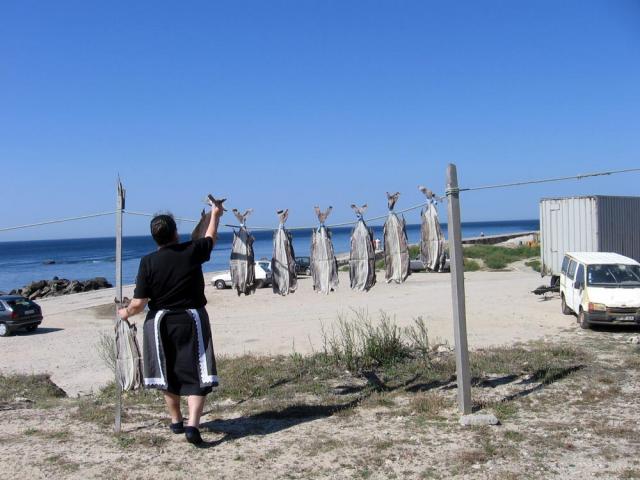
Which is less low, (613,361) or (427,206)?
(427,206)

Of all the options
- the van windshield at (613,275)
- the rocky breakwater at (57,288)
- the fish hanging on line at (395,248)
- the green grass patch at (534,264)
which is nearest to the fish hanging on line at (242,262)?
the fish hanging on line at (395,248)

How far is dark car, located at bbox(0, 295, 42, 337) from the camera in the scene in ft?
70.1

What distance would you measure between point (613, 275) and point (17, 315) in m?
19.4

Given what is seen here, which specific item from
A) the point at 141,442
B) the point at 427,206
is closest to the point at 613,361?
the point at 427,206

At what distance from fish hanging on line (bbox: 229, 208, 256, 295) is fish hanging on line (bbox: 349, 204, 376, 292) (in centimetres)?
150

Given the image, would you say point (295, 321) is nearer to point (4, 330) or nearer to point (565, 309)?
point (565, 309)

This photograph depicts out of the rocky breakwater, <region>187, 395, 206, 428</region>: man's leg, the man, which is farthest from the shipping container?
the rocky breakwater

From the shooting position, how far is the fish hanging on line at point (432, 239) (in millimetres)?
8531

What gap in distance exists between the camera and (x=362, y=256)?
891cm

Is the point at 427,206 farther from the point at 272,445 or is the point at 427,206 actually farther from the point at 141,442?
the point at 141,442

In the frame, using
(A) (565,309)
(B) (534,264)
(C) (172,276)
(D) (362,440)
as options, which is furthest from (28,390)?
(B) (534,264)

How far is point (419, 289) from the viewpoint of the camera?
28219 millimetres

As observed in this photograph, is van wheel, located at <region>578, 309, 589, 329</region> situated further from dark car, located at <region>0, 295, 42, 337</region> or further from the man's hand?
dark car, located at <region>0, 295, 42, 337</region>

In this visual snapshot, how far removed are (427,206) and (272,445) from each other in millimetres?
4124
